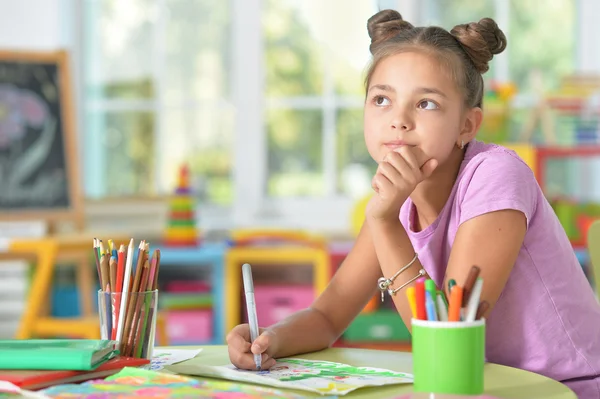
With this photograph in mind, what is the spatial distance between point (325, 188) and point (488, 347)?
9.04ft

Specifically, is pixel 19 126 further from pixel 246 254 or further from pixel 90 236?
pixel 246 254

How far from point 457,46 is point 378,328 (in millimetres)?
2174

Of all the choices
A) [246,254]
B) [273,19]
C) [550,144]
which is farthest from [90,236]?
[550,144]

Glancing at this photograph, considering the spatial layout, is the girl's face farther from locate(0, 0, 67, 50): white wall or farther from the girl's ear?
locate(0, 0, 67, 50): white wall

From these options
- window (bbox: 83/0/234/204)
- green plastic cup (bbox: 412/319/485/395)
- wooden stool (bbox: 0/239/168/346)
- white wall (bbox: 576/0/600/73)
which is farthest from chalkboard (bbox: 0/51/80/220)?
green plastic cup (bbox: 412/319/485/395)

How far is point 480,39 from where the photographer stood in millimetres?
1309

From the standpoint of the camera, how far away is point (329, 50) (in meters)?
3.93

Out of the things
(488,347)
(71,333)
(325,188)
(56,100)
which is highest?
(56,100)

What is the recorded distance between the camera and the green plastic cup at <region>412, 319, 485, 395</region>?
Result: 0.89 m

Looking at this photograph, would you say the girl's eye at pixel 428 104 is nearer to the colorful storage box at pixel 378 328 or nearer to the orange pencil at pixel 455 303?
the orange pencil at pixel 455 303

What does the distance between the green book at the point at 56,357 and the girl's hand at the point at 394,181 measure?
15.7 inches

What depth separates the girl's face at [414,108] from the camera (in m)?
1.25

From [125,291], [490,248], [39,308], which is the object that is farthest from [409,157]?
[39,308]

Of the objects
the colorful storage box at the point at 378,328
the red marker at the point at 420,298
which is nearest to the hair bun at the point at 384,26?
the red marker at the point at 420,298
